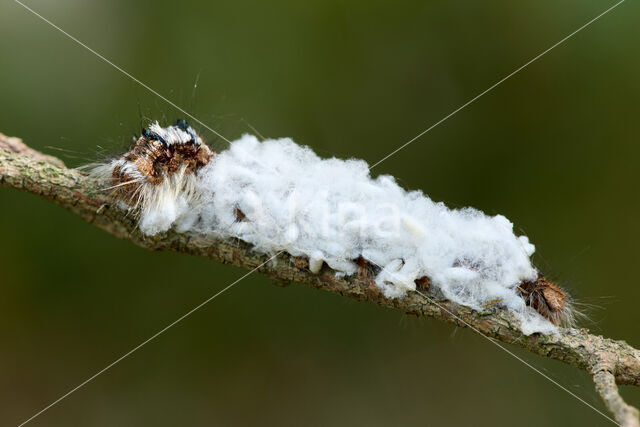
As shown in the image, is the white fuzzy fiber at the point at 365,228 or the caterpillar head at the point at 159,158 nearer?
the white fuzzy fiber at the point at 365,228

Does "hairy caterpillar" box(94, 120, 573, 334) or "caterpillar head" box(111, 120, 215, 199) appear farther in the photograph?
"caterpillar head" box(111, 120, 215, 199)

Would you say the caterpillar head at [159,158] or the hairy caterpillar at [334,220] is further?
the caterpillar head at [159,158]

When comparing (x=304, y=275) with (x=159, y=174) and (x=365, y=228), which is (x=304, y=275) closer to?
(x=365, y=228)

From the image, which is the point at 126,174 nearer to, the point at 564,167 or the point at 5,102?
the point at 5,102

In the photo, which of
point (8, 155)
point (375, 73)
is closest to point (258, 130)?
point (375, 73)

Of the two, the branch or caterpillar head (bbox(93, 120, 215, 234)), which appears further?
caterpillar head (bbox(93, 120, 215, 234))

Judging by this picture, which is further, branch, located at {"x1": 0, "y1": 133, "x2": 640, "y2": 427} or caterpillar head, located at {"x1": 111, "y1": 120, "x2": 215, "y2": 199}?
caterpillar head, located at {"x1": 111, "y1": 120, "x2": 215, "y2": 199}
